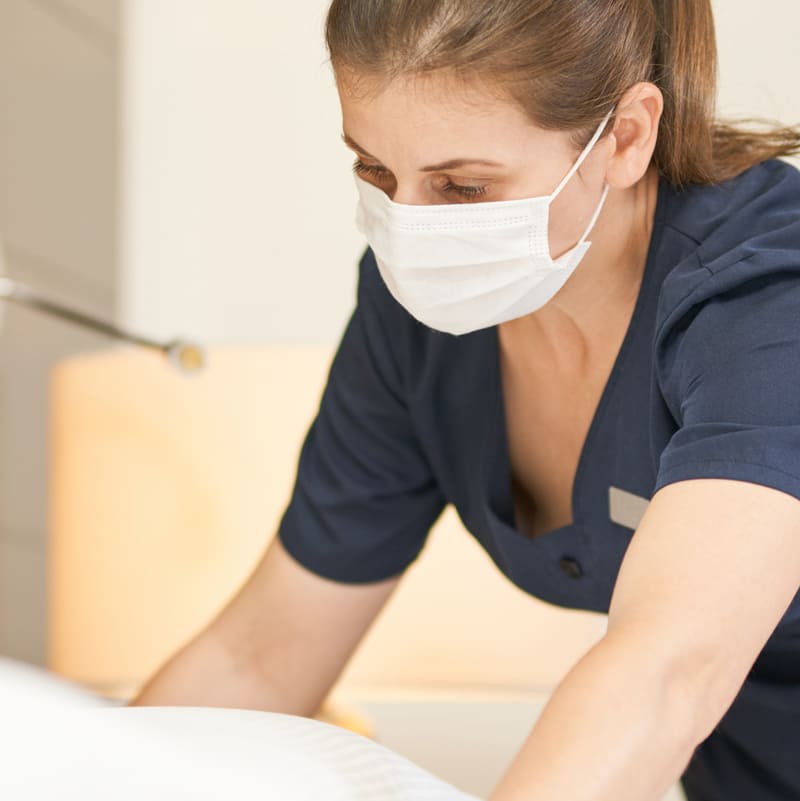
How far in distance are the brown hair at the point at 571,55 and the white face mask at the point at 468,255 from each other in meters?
0.05

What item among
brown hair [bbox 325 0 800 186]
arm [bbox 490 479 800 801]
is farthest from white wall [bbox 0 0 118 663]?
arm [bbox 490 479 800 801]

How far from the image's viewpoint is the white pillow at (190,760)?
55 cm

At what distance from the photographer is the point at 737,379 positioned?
81 centimetres

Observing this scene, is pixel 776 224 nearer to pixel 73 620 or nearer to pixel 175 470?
pixel 175 470

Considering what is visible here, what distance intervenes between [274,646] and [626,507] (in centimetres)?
35

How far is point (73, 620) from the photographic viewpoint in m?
1.86

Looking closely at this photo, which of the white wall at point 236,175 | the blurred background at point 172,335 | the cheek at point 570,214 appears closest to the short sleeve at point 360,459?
the cheek at point 570,214

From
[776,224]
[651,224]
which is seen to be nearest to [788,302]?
[776,224]

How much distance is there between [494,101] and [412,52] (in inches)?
2.6

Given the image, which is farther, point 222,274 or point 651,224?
point 222,274

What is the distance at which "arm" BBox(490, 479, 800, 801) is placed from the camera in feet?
2.16

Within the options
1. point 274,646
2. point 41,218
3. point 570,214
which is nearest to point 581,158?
point 570,214

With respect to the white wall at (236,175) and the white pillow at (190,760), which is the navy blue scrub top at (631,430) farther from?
the white wall at (236,175)

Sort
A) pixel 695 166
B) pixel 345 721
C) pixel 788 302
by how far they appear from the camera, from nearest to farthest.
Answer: pixel 788 302 → pixel 695 166 → pixel 345 721
